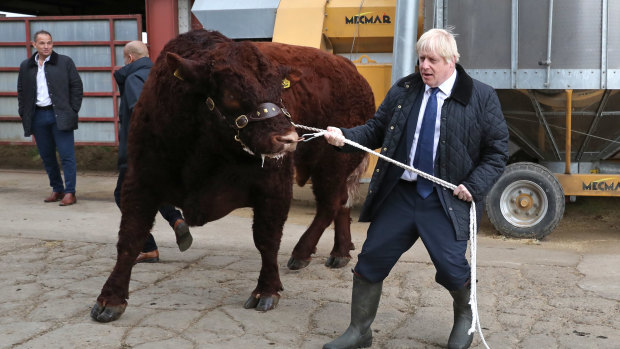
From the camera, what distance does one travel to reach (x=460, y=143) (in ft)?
11.3

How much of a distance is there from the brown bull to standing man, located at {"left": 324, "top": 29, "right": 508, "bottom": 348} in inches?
20.8

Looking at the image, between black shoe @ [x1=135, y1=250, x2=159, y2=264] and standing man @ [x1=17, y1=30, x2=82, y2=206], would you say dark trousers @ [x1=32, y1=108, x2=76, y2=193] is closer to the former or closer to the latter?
standing man @ [x1=17, y1=30, x2=82, y2=206]

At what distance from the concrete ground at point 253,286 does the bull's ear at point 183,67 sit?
143 centimetres

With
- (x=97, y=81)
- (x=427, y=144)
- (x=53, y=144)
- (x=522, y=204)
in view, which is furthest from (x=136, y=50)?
(x=97, y=81)

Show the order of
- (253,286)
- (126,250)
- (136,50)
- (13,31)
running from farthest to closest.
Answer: (13,31) < (136,50) < (253,286) < (126,250)

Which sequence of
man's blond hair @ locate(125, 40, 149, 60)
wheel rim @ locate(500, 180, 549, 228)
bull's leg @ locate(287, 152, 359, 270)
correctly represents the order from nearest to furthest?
man's blond hair @ locate(125, 40, 149, 60)
bull's leg @ locate(287, 152, 359, 270)
wheel rim @ locate(500, 180, 549, 228)

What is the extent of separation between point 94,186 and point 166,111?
19.1 feet

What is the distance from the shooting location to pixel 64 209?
305 inches

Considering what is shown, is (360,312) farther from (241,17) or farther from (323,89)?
(241,17)

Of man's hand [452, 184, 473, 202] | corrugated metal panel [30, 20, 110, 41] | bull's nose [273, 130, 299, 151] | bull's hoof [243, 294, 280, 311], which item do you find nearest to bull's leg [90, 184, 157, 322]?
bull's hoof [243, 294, 280, 311]

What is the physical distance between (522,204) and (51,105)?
214 inches

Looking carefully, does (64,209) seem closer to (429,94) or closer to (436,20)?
(436,20)

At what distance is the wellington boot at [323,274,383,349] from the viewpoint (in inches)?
141

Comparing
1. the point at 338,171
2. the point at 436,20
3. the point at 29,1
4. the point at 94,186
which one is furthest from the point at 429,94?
the point at 29,1
